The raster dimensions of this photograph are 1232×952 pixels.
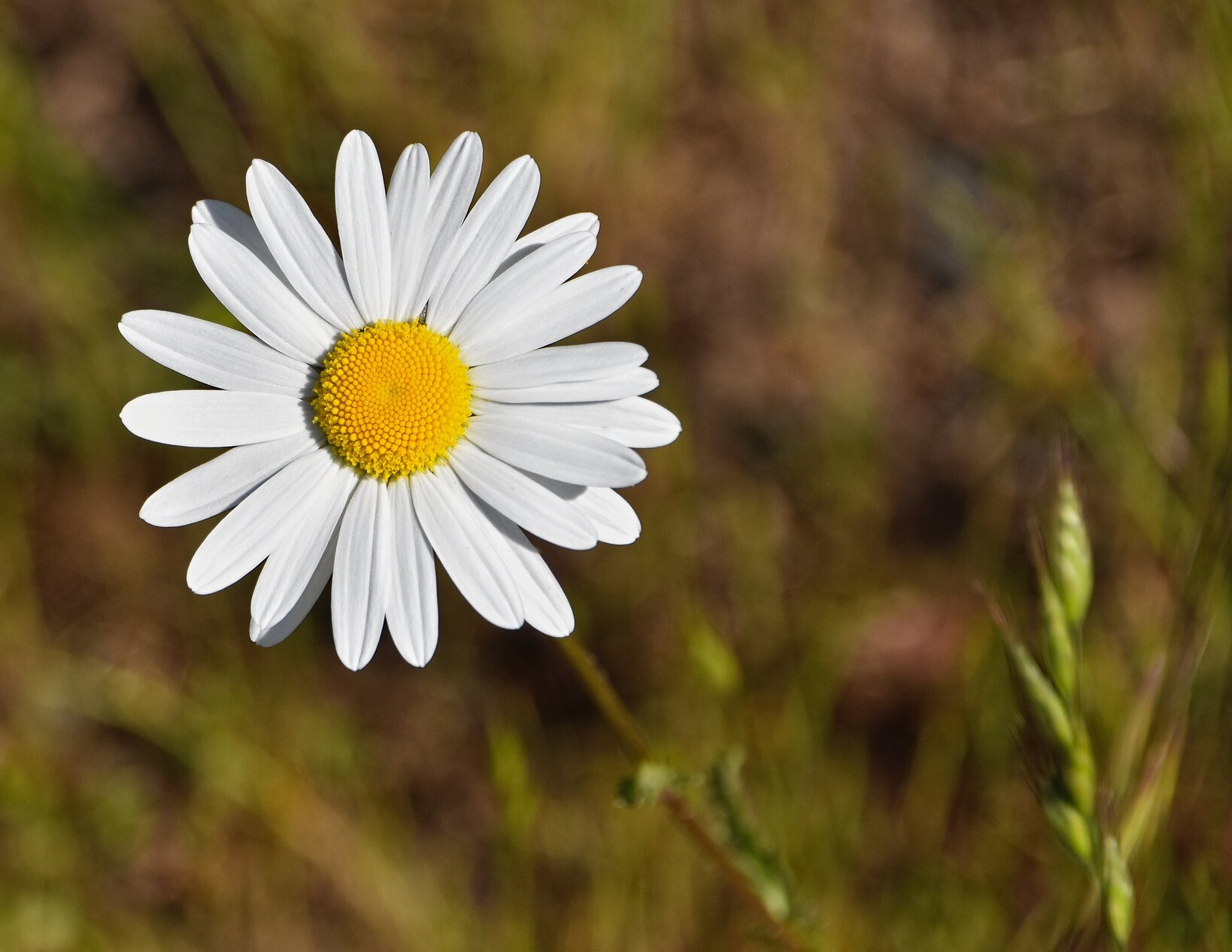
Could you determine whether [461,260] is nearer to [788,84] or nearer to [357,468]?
[357,468]

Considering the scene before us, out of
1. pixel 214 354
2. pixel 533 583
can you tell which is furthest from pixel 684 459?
pixel 214 354

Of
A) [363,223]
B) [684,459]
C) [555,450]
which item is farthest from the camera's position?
[684,459]

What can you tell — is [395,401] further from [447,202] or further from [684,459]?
[684,459]

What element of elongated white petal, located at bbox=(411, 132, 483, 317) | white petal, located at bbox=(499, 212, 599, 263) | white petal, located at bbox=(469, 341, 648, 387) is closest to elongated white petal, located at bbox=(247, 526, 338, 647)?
white petal, located at bbox=(469, 341, 648, 387)

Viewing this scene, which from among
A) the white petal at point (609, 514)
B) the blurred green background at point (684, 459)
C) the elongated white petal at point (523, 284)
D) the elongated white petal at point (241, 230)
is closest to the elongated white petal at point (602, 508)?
the white petal at point (609, 514)

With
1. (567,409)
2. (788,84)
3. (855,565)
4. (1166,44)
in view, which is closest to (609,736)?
(855,565)

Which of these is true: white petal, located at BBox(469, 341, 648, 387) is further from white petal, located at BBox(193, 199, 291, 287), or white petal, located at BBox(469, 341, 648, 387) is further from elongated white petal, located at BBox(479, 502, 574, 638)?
white petal, located at BBox(193, 199, 291, 287)
